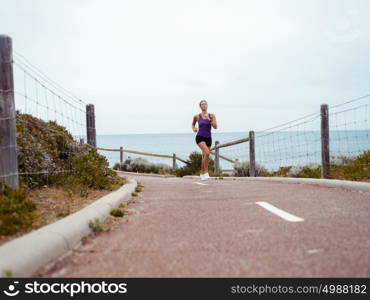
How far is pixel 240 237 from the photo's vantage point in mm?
3986

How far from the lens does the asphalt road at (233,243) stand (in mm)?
3008

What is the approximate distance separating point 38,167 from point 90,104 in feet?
14.7

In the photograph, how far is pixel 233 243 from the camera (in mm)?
3758

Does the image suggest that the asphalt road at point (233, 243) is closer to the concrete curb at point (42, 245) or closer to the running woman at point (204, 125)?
the concrete curb at point (42, 245)

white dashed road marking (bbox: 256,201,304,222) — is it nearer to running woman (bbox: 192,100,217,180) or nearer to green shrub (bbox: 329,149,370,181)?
green shrub (bbox: 329,149,370,181)

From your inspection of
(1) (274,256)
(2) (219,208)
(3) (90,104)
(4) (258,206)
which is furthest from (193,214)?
(3) (90,104)

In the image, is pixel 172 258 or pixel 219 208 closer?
pixel 172 258

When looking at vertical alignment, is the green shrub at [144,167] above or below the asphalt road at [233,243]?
above

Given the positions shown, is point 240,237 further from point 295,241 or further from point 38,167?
point 38,167

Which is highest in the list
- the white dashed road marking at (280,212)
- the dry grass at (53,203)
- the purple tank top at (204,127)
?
the purple tank top at (204,127)

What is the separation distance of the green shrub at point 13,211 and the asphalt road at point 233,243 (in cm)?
58
